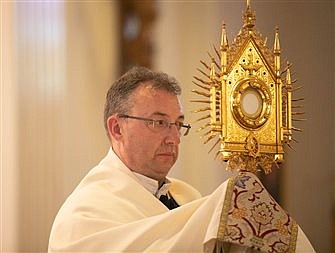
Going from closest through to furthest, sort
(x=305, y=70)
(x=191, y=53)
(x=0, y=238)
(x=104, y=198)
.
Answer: (x=104, y=198) < (x=0, y=238) < (x=191, y=53) < (x=305, y=70)

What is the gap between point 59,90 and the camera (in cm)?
358

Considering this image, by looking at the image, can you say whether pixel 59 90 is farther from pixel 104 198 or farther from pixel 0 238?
pixel 104 198

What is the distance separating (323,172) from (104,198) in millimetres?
2184

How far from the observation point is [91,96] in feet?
11.9

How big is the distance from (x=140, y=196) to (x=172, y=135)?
28cm

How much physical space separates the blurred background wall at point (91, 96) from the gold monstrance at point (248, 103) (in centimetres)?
29

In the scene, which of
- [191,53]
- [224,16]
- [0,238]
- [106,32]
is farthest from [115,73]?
[0,238]

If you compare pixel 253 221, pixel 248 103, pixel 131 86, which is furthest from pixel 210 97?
pixel 253 221

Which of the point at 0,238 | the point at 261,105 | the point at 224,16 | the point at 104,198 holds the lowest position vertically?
the point at 0,238

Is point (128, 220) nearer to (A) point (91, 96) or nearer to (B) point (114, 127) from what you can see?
(B) point (114, 127)

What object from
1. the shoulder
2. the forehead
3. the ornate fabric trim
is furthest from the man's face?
the ornate fabric trim

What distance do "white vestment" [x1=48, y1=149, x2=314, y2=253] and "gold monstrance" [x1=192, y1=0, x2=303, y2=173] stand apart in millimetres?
1087

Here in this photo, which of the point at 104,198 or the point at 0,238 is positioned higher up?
the point at 104,198

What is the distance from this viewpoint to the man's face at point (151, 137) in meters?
2.48
